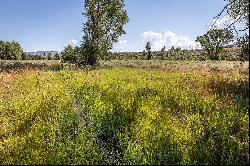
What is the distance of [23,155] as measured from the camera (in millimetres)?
7887

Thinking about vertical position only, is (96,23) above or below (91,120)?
above

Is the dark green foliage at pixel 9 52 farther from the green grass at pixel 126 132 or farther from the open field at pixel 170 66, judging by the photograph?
the green grass at pixel 126 132

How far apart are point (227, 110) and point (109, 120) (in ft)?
10.2

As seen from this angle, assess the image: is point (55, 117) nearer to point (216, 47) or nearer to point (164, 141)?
point (164, 141)

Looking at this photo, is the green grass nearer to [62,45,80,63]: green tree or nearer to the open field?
the open field

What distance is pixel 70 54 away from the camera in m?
47.2

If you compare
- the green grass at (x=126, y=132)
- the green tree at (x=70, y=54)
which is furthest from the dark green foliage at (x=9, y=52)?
the green grass at (x=126, y=132)

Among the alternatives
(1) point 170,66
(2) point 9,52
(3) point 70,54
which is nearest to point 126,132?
(1) point 170,66

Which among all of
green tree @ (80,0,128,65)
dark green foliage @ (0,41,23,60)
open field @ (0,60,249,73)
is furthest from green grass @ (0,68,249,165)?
dark green foliage @ (0,41,23,60)

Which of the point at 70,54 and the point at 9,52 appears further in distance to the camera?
the point at 9,52

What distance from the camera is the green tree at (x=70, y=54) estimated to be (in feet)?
148

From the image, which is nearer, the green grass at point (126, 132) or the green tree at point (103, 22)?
the green grass at point (126, 132)

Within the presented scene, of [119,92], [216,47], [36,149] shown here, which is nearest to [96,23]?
[119,92]

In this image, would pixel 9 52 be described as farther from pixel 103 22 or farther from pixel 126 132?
pixel 126 132
